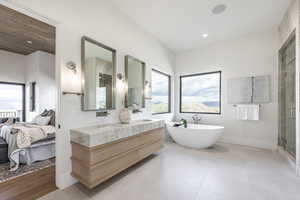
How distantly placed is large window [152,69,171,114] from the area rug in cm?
272

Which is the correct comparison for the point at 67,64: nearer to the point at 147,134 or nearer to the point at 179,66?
the point at 147,134

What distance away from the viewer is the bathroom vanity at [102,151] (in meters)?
1.71

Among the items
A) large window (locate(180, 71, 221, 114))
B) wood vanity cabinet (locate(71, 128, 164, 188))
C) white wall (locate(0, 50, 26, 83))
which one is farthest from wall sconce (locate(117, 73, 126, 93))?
white wall (locate(0, 50, 26, 83))

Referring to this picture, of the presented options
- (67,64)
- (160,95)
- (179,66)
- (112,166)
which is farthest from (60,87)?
(179,66)

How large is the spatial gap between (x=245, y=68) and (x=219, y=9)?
198cm

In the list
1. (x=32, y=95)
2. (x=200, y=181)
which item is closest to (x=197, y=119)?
(x=200, y=181)

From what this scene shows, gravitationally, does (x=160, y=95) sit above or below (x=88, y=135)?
above

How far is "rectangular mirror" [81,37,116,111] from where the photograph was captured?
218cm

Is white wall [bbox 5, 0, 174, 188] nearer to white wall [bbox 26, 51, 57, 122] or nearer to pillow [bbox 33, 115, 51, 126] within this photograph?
pillow [bbox 33, 115, 51, 126]

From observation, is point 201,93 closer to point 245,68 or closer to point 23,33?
point 245,68

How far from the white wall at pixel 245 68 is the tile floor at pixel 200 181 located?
31.2 inches

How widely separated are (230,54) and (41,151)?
553 cm

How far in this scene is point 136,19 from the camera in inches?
123

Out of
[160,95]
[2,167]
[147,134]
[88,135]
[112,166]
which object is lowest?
[2,167]
